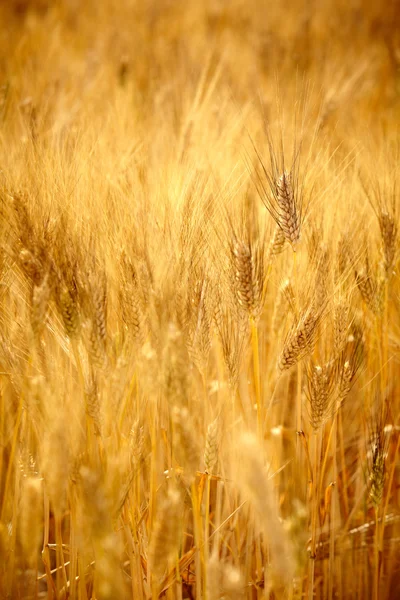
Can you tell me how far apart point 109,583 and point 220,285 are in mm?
497

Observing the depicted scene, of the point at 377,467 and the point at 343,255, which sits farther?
the point at 343,255

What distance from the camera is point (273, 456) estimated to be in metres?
0.95

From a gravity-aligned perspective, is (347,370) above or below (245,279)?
below

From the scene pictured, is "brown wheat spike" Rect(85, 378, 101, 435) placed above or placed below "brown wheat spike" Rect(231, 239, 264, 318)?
below

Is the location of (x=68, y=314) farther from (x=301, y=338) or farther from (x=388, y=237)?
(x=388, y=237)

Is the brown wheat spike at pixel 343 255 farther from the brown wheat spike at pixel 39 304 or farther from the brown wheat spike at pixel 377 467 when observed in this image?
the brown wheat spike at pixel 39 304

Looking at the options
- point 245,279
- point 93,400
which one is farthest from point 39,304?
point 245,279

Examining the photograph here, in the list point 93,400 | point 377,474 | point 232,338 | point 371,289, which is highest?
point 371,289

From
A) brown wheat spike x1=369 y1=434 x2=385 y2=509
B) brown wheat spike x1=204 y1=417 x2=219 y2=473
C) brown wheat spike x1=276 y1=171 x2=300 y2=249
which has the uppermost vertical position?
brown wheat spike x1=276 y1=171 x2=300 y2=249

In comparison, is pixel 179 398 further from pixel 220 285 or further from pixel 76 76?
pixel 76 76

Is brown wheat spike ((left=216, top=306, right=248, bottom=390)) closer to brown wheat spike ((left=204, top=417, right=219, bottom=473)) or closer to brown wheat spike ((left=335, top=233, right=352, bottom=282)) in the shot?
brown wheat spike ((left=204, top=417, right=219, bottom=473))

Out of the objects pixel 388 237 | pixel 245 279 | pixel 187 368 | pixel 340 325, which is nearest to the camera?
pixel 187 368

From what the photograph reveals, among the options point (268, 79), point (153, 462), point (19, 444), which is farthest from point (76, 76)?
point (153, 462)

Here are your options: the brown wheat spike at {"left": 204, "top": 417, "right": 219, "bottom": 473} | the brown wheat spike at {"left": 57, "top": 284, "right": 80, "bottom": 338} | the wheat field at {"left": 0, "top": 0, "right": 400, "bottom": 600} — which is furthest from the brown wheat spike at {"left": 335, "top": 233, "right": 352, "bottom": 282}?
the brown wheat spike at {"left": 57, "top": 284, "right": 80, "bottom": 338}
